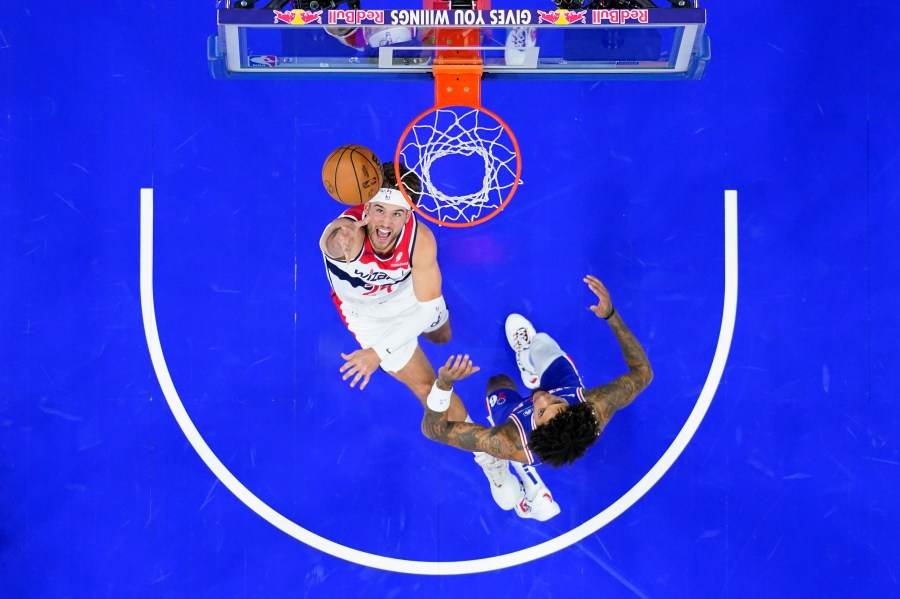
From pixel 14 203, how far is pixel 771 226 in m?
5.89

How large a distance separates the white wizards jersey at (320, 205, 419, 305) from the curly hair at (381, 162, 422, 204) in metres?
0.14

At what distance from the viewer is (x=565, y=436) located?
448cm

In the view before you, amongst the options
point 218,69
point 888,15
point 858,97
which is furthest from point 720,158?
point 218,69

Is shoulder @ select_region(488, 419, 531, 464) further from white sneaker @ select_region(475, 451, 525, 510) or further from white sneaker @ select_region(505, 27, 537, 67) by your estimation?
white sneaker @ select_region(505, 27, 537, 67)

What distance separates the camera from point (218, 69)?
4.22m

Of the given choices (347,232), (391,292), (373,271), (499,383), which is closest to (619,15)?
(347,232)

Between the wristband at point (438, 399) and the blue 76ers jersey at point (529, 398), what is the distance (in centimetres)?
45

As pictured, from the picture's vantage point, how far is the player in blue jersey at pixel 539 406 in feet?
14.9

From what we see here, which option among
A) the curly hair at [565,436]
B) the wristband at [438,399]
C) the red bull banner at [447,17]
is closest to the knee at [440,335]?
the wristband at [438,399]

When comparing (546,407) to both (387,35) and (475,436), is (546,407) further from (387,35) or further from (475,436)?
(387,35)

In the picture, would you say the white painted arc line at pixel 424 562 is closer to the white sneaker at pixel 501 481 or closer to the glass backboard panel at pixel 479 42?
the white sneaker at pixel 501 481

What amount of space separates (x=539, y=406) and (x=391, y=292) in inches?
52.0

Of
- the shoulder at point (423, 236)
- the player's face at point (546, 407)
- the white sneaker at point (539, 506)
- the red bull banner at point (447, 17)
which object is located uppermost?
the red bull banner at point (447, 17)

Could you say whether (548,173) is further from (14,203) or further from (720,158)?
(14,203)
